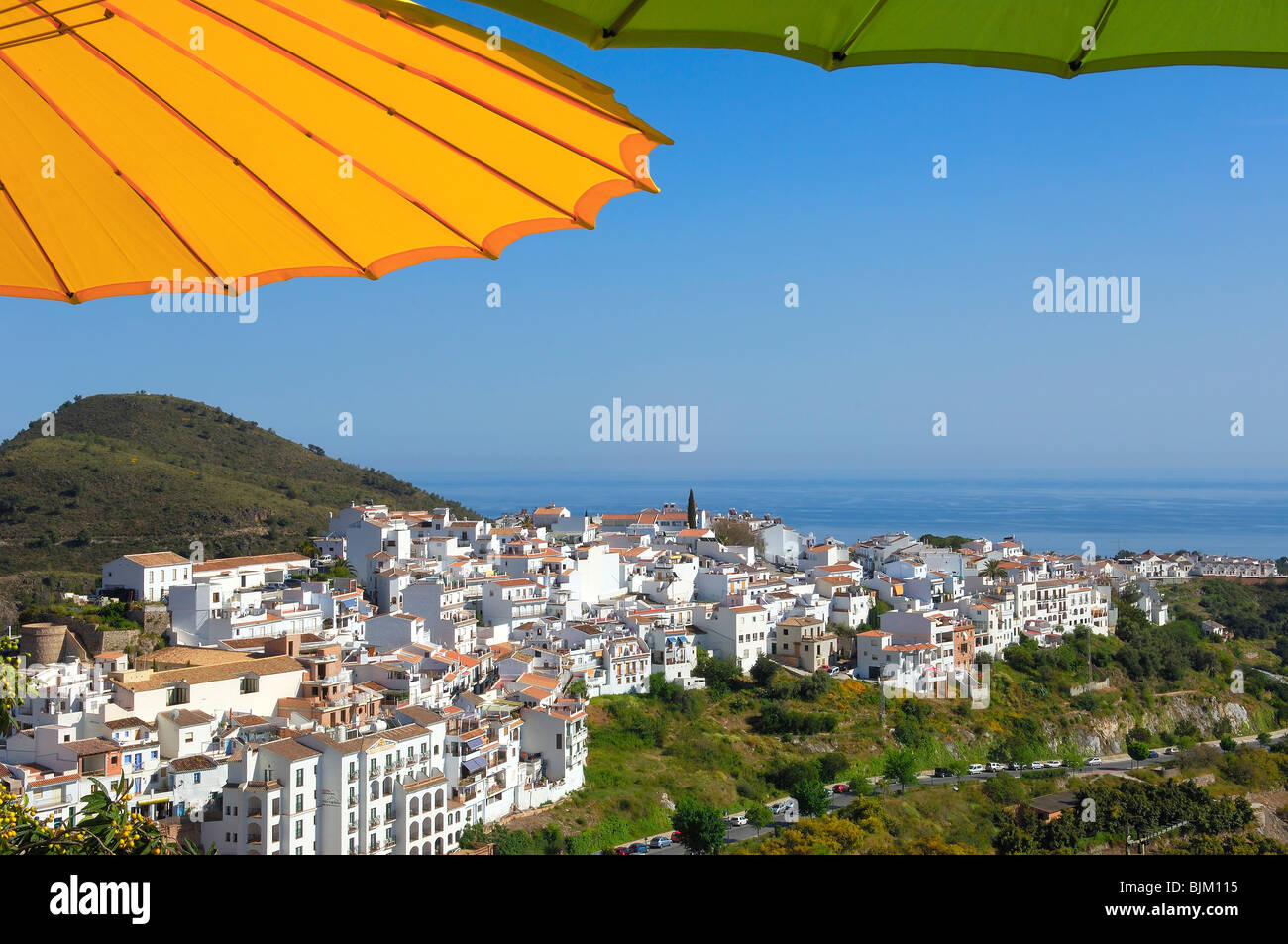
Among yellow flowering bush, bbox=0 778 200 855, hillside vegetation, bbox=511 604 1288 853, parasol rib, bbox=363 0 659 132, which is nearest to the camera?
parasol rib, bbox=363 0 659 132

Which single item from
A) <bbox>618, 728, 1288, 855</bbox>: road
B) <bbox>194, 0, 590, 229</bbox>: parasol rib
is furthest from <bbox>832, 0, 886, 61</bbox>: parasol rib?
<bbox>618, 728, 1288, 855</bbox>: road

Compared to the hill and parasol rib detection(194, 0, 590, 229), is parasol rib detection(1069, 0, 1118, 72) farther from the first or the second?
the hill

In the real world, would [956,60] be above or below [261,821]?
above

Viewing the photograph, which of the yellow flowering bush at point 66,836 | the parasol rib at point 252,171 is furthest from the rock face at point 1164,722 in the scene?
the parasol rib at point 252,171
